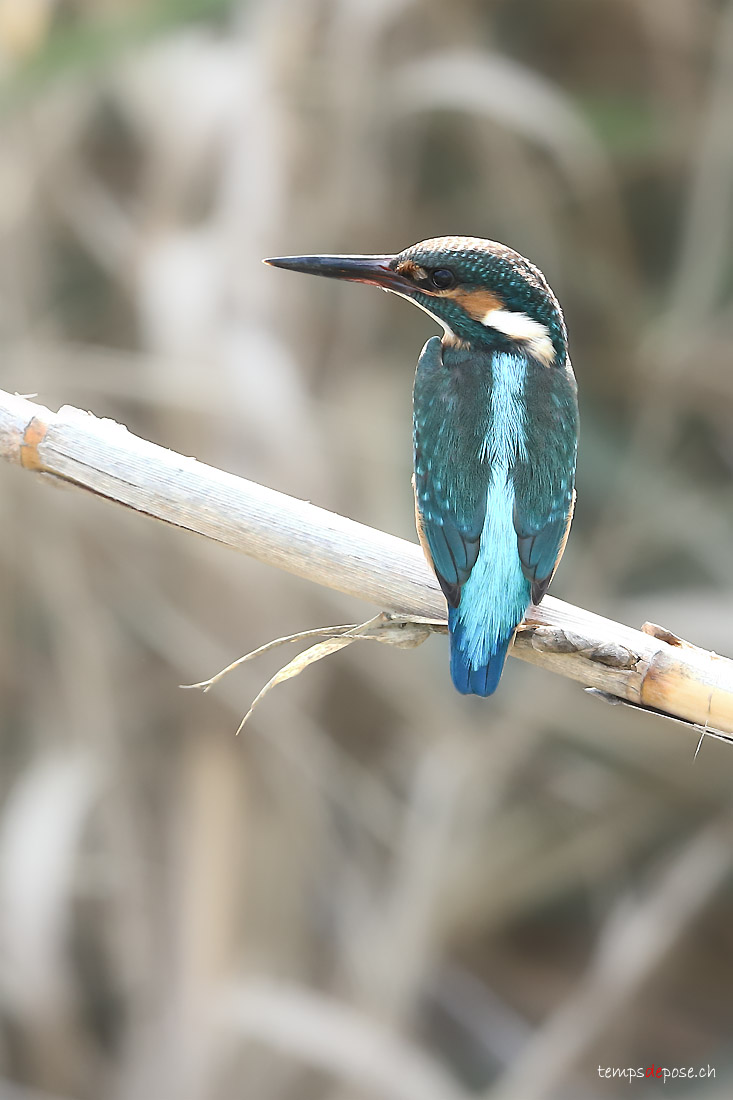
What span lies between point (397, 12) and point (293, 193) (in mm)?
435

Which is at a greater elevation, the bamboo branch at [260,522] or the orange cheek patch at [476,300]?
the orange cheek patch at [476,300]

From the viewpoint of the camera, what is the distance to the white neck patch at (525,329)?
1376 mm

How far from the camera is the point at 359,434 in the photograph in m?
2.32

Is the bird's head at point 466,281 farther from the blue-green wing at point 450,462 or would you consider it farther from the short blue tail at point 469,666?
the short blue tail at point 469,666

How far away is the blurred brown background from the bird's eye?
2.46ft

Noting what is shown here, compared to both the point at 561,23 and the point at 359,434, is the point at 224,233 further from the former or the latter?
the point at 561,23

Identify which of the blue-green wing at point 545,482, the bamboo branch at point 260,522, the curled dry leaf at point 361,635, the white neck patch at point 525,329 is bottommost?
the curled dry leaf at point 361,635

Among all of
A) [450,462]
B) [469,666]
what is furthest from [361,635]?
[450,462]

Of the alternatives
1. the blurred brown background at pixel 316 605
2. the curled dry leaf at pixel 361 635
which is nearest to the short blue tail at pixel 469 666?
the curled dry leaf at pixel 361 635

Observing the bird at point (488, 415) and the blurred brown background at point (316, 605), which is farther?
the blurred brown background at point (316, 605)

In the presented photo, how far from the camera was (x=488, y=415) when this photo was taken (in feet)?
4.41

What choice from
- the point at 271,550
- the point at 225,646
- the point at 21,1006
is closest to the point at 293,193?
the point at 225,646

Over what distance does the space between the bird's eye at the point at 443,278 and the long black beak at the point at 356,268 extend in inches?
1.1

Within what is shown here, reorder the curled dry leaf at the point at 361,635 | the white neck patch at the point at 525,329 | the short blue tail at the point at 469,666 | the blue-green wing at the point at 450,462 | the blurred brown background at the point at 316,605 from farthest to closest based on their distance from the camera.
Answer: the blurred brown background at the point at 316,605 → the white neck patch at the point at 525,329 → the blue-green wing at the point at 450,462 → the short blue tail at the point at 469,666 → the curled dry leaf at the point at 361,635
